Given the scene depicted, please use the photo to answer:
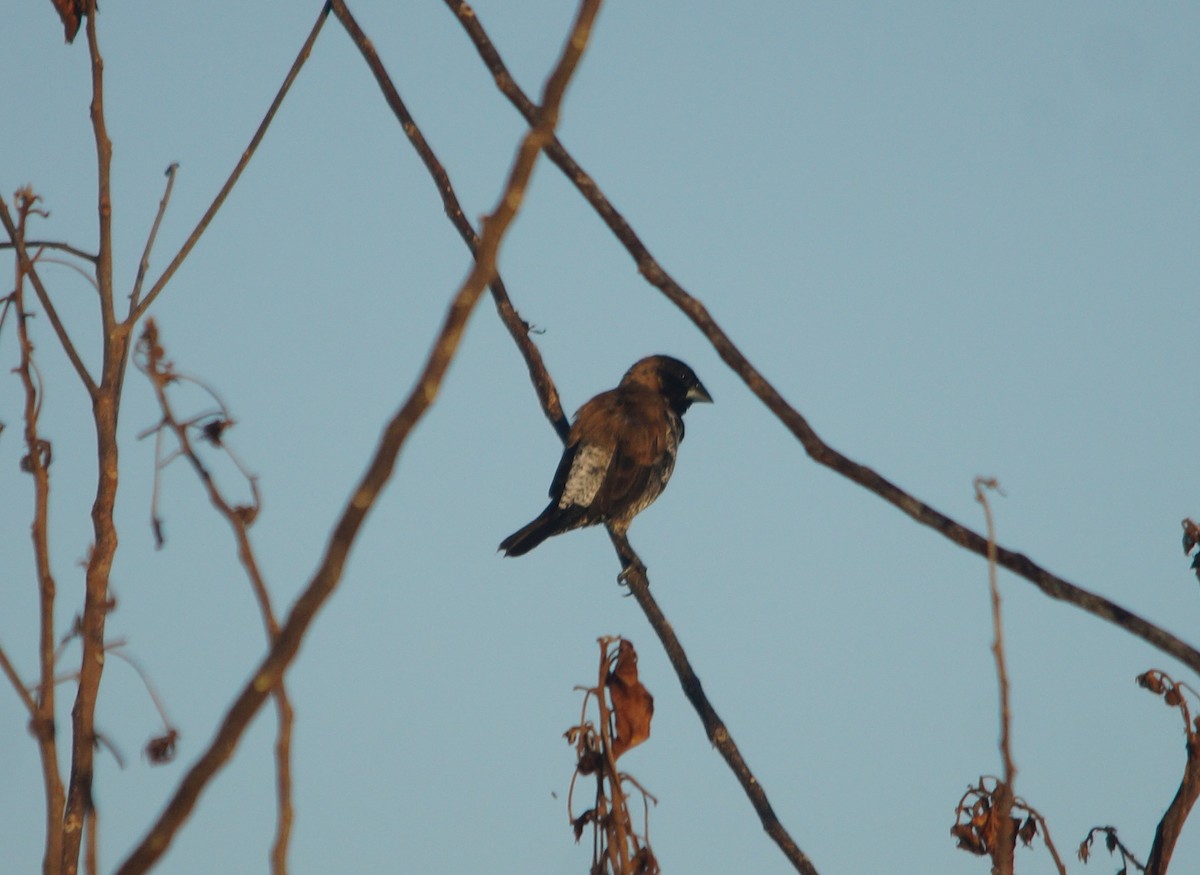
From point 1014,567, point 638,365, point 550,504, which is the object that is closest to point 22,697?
point 1014,567

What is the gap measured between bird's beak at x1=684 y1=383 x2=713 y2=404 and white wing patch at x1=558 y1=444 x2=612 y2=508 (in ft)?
6.05

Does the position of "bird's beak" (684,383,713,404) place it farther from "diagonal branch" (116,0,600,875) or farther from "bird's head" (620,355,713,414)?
"diagonal branch" (116,0,600,875)

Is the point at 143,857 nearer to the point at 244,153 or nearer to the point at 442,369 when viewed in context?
the point at 442,369

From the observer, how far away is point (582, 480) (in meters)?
7.60

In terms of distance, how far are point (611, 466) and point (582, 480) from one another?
256 mm

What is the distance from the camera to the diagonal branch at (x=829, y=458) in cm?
176

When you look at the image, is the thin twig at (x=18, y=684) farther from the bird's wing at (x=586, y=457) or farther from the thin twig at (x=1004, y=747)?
the bird's wing at (x=586, y=457)

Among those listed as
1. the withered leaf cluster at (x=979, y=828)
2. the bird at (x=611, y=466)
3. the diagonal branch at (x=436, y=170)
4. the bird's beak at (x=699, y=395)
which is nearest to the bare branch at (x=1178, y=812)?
the withered leaf cluster at (x=979, y=828)

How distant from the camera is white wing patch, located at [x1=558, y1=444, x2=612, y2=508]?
7.58m

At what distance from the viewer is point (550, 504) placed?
7684mm

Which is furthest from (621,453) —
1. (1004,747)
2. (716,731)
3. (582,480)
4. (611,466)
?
(1004,747)

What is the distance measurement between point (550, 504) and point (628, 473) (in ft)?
1.59

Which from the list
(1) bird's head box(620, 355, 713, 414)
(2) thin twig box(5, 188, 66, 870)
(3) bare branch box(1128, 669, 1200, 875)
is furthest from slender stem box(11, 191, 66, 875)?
(1) bird's head box(620, 355, 713, 414)

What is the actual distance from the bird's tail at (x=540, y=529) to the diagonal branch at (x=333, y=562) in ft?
20.4
